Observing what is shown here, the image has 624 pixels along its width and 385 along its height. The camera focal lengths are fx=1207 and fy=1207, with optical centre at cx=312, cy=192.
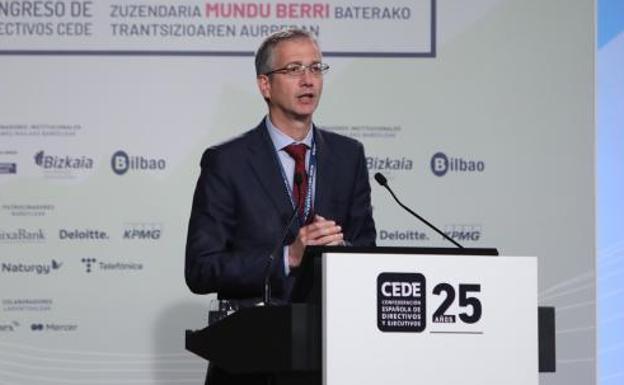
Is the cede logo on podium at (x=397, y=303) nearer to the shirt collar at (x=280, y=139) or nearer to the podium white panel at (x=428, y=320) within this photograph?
the podium white panel at (x=428, y=320)

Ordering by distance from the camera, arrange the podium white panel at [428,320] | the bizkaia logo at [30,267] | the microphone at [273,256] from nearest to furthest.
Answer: the podium white panel at [428,320] < the microphone at [273,256] < the bizkaia logo at [30,267]

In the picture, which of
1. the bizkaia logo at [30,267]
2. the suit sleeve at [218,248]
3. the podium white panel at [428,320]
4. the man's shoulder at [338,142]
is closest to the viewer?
the podium white panel at [428,320]

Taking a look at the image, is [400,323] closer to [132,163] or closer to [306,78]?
[306,78]

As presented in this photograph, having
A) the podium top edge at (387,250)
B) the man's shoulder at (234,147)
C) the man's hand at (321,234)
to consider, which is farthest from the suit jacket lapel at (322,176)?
the podium top edge at (387,250)

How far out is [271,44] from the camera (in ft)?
13.8

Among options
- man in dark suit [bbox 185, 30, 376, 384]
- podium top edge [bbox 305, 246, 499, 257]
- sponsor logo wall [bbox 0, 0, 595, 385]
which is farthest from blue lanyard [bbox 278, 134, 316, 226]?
sponsor logo wall [bbox 0, 0, 595, 385]

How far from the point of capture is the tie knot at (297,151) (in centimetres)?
423

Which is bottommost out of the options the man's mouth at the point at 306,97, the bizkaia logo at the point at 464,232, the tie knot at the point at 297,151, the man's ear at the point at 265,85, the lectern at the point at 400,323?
the lectern at the point at 400,323

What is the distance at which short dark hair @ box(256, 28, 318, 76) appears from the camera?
417cm

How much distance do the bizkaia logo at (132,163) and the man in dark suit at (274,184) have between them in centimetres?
184

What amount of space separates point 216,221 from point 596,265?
2.71 meters

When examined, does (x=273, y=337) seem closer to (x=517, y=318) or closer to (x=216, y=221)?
(x=517, y=318)

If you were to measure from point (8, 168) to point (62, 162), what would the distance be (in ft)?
0.87

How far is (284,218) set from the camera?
4070 millimetres
